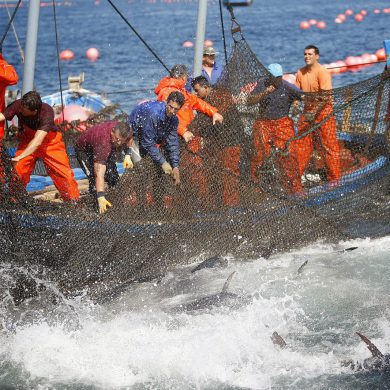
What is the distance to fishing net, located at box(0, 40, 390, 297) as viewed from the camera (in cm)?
728

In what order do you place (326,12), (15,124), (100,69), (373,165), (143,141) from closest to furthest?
(143,141)
(373,165)
(15,124)
(100,69)
(326,12)

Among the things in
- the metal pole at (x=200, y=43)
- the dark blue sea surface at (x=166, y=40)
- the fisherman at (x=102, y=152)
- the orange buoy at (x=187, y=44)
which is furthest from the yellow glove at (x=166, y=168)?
the orange buoy at (x=187, y=44)

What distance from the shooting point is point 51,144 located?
8453 millimetres

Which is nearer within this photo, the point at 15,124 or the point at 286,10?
the point at 15,124

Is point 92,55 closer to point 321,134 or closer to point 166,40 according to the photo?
point 166,40

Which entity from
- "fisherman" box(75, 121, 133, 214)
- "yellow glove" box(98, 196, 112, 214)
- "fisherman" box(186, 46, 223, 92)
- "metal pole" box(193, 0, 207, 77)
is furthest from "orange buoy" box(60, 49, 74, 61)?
"yellow glove" box(98, 196, 112, 214)

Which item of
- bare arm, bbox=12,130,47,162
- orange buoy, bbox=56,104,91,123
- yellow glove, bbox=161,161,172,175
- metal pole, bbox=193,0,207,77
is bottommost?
orange buoy, bbox=56,104,91,123

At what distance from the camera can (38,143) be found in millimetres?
8008

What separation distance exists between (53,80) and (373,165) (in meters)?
20.3

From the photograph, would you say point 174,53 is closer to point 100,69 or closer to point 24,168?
→ point 100,69

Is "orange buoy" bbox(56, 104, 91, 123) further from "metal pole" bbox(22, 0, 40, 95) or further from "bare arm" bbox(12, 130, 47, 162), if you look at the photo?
"bare arm" bbox(12, 130, 47, 162)

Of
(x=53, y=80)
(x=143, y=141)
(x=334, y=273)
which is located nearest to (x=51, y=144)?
(x=143, y=141)

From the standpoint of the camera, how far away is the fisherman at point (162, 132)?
783 cm

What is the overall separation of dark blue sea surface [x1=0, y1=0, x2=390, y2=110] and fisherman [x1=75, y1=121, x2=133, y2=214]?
7547 millimetres
